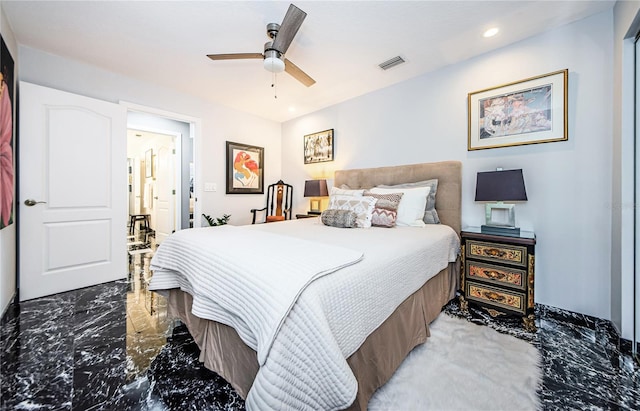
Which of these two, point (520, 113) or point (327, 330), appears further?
point (520, 113)

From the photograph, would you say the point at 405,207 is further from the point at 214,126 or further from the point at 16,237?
the point at 16,237

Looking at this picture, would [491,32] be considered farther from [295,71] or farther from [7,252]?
[7,252]

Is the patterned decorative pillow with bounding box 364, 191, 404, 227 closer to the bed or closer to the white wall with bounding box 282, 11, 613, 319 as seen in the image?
the bed

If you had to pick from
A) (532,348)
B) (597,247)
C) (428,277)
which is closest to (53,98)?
(428,277)

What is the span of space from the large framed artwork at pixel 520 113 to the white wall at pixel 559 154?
65 mm

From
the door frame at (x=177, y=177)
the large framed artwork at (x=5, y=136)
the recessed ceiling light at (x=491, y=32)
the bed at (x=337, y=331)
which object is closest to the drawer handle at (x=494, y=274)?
the bed at (x=337, y=331)

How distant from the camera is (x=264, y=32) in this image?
2223 millimetres

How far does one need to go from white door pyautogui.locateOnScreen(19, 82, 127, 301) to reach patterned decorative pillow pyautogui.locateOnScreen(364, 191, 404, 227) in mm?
2931

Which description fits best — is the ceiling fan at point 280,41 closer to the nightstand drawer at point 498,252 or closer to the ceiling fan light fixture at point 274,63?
the ceiling fan light fixture at point 274,63

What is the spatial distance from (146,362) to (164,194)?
4.24 meters

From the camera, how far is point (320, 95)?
140 inches

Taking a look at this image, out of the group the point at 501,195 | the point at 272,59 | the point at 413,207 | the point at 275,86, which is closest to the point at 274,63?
the point at 272,59

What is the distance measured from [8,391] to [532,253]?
3.36 m

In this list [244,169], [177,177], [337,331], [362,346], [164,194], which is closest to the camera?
[337,331]
